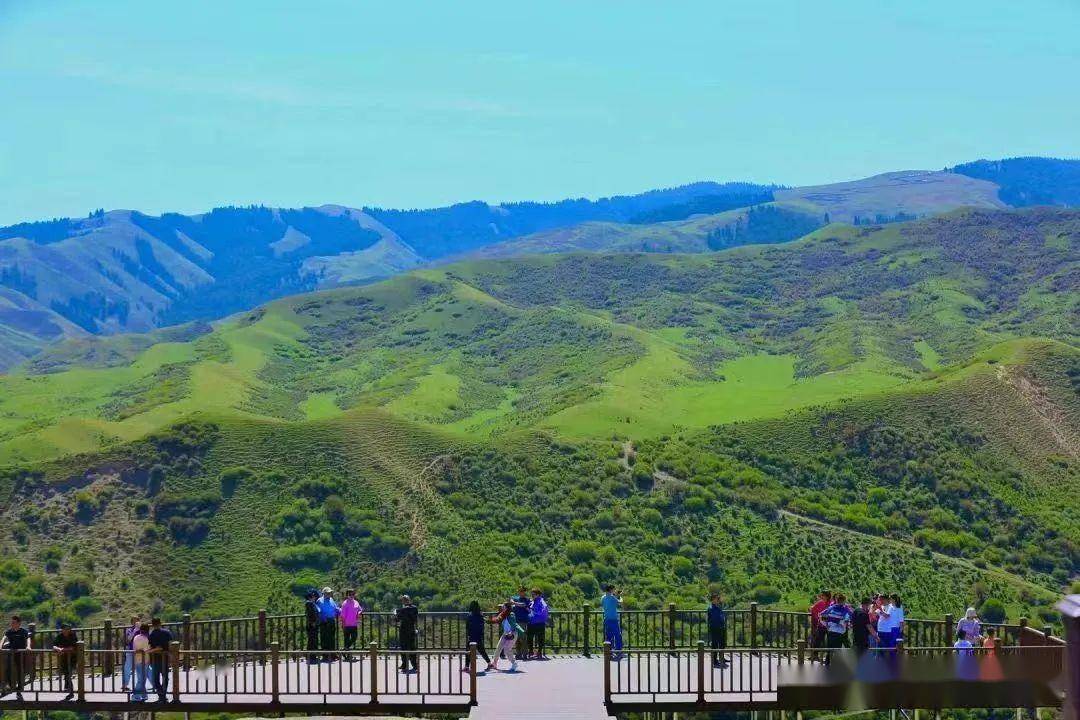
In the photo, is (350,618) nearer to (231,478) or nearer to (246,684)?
(246,684)

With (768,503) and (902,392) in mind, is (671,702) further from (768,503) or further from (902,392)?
(902,392)

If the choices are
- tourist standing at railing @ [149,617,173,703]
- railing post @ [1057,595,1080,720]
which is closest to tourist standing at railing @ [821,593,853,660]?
tourist standing at railing @ [149,617,173,703]

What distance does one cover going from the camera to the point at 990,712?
143 feet

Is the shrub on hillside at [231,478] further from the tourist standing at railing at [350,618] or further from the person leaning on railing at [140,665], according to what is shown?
the person leaning on railing at [140,665]

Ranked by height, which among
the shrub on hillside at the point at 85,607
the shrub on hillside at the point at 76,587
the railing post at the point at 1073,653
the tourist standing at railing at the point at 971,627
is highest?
the railing post at the point at 1073,653

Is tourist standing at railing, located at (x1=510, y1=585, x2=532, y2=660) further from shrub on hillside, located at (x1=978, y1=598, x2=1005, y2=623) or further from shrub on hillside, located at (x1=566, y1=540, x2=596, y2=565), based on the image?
shrub on hillside, located at (x1=978, y1=598, x2=1005, y2=623)

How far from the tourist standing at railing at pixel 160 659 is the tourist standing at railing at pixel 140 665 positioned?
119mm

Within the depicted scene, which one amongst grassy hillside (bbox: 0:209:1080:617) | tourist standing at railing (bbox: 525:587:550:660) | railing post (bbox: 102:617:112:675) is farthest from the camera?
grassy hillside (bbox: 0:209:1080:617)

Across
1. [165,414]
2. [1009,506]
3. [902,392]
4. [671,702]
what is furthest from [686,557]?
[165,414]

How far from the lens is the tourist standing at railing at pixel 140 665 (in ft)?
73.8

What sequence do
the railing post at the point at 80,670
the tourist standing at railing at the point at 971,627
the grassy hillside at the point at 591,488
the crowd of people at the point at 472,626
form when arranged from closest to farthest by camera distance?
the railing post at the point at 80,670
the tourist standing at railing at the point at 971,627
the crowd of people at the point at 472,626
the grassy hillside at the point at 591,488

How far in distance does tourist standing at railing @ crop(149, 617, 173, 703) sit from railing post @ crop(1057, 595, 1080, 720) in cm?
1643

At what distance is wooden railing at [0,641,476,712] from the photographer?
2216cm

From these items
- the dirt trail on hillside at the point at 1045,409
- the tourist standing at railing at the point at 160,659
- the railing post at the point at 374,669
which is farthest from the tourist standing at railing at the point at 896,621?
the dirt trail on hillside at the point at 1045,409
